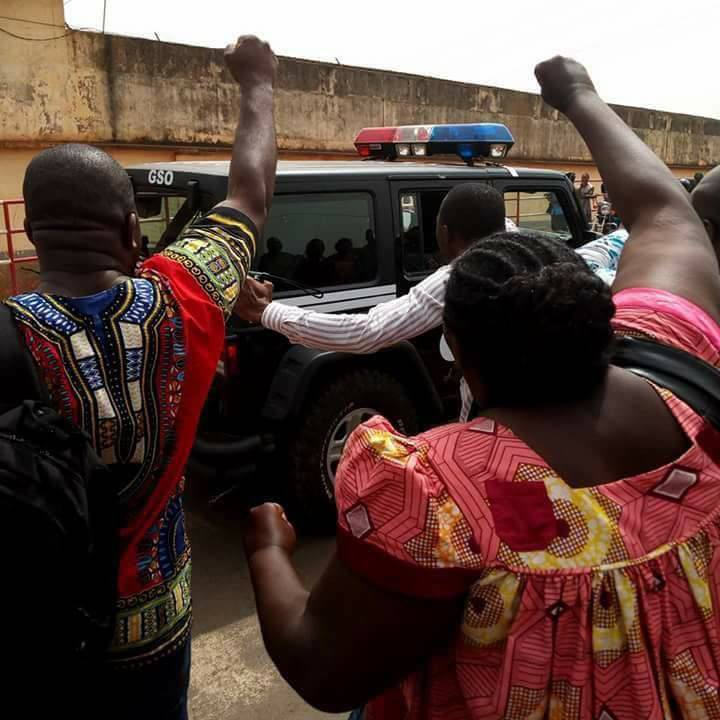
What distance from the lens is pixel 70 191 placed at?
4.46 ft

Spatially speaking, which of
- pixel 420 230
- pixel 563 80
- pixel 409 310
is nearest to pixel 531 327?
pixel 563 80

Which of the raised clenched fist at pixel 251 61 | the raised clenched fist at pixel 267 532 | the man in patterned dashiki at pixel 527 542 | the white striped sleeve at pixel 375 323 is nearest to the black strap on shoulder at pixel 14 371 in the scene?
the raised clenched fist at pixel 267 532

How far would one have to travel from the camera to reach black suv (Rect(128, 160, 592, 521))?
12.3 ft

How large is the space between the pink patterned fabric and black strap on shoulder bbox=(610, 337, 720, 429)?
0.11 metres

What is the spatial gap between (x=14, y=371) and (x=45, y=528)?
274 millimetres

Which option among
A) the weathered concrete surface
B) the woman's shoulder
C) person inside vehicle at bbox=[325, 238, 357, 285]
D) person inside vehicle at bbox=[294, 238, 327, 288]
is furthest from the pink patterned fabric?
the weathered concrete surface

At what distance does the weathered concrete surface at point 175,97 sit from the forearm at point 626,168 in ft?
35.2

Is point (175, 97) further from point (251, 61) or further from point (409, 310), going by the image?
point (251, 61)

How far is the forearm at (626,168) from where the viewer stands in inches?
64.5

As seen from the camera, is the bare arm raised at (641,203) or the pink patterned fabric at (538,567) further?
the bare arm raised at (641,203)

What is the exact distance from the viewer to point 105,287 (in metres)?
1.37

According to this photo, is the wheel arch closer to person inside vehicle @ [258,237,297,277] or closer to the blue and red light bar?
person inside vehicle @ [258,237,297,277]

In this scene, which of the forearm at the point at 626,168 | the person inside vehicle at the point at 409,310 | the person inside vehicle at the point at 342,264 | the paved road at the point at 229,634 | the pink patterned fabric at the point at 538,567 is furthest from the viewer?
the person inside vehicle at the point at 342,264

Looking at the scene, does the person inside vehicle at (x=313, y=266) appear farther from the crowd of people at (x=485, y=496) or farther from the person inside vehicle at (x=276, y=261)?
the crowd of people at (x=485, y=496)
